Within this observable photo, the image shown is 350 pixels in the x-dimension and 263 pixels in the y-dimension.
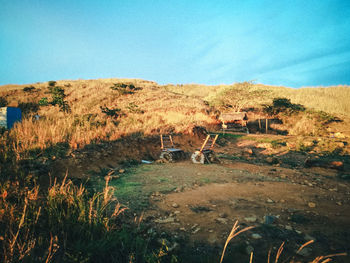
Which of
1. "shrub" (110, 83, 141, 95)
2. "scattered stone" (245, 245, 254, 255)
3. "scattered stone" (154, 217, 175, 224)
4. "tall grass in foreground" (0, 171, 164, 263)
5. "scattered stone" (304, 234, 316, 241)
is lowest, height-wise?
"scattered stone" (304, 234, 316, 241)

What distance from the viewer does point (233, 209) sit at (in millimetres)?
3074

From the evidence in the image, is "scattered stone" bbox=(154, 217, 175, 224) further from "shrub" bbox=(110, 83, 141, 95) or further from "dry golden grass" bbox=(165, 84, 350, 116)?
"shrub" bbox=(110, 83, 141, 95)

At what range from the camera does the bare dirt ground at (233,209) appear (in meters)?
2.12

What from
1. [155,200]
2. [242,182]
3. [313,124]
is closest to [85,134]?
[155,200]

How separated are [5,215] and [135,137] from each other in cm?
693

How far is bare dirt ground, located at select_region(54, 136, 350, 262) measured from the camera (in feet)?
6.95

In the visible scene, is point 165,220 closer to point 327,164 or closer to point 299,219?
point 299,219

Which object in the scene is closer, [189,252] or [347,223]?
[189,252]

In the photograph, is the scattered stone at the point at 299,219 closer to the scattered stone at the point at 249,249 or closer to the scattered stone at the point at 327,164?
the scattered stone at the point at 249,249

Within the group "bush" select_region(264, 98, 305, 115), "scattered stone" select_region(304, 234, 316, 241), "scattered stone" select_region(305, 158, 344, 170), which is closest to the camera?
"scattered stone" select_region(304, 234, 316, 241)

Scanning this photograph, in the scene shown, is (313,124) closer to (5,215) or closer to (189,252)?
(189,252)

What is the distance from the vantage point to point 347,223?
2678 millimetres

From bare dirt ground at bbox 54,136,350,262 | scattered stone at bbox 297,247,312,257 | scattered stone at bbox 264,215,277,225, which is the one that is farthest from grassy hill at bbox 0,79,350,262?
scattered stone at bbox 264,215,277,225

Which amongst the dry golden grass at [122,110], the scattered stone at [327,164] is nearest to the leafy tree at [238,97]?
the dry golden grass at [122,110]
